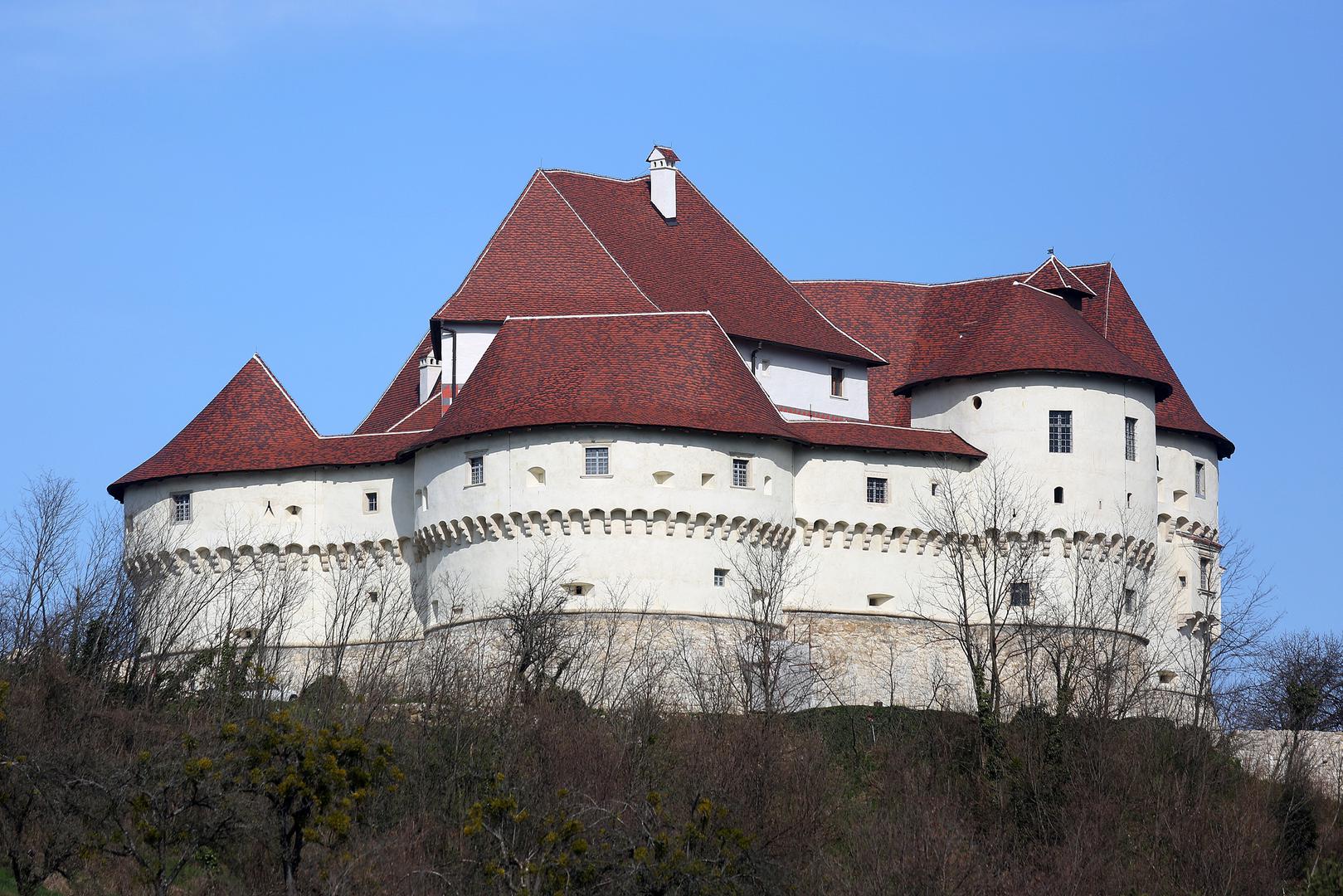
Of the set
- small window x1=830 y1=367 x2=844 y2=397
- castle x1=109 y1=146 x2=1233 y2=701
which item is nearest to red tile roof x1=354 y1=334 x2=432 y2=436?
castle x1=109 y1=146 x2=1233 y2=701

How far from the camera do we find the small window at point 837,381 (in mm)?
69688

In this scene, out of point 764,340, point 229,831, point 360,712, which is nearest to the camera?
point 229,831

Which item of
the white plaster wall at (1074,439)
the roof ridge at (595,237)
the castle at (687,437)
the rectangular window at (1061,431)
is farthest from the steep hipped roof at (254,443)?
the rectangular window at (1061,431)

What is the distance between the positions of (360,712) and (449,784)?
4.15 meters

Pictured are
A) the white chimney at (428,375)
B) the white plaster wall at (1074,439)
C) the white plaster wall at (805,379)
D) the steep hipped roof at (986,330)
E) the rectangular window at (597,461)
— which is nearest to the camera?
the rectangular window at (597,461)

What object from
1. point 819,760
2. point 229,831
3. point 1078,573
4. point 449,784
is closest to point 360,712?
point 449,784

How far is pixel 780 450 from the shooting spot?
211ft

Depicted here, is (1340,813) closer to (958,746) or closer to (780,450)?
(958,746)

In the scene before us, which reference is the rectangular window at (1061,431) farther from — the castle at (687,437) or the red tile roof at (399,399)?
the red tile roof at (399,399)

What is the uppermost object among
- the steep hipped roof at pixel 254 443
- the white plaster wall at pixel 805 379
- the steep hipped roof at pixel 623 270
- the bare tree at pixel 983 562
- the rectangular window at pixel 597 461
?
the steep hipped roof at pixel 623 270

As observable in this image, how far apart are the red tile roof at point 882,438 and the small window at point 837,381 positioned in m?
3.27

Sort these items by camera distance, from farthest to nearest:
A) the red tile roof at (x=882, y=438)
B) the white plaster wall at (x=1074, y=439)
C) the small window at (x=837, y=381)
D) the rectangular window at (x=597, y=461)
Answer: the small window at (x=837, y=381)
the white plaster wall at (x=1074, y=439)
the red tile roof at (x=882, y=438)
the rectangular window at (x=597, y=461)

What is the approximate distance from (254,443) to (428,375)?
17.1 ft

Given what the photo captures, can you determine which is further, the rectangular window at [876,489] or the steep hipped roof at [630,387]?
the rectangular window at [876,489]
